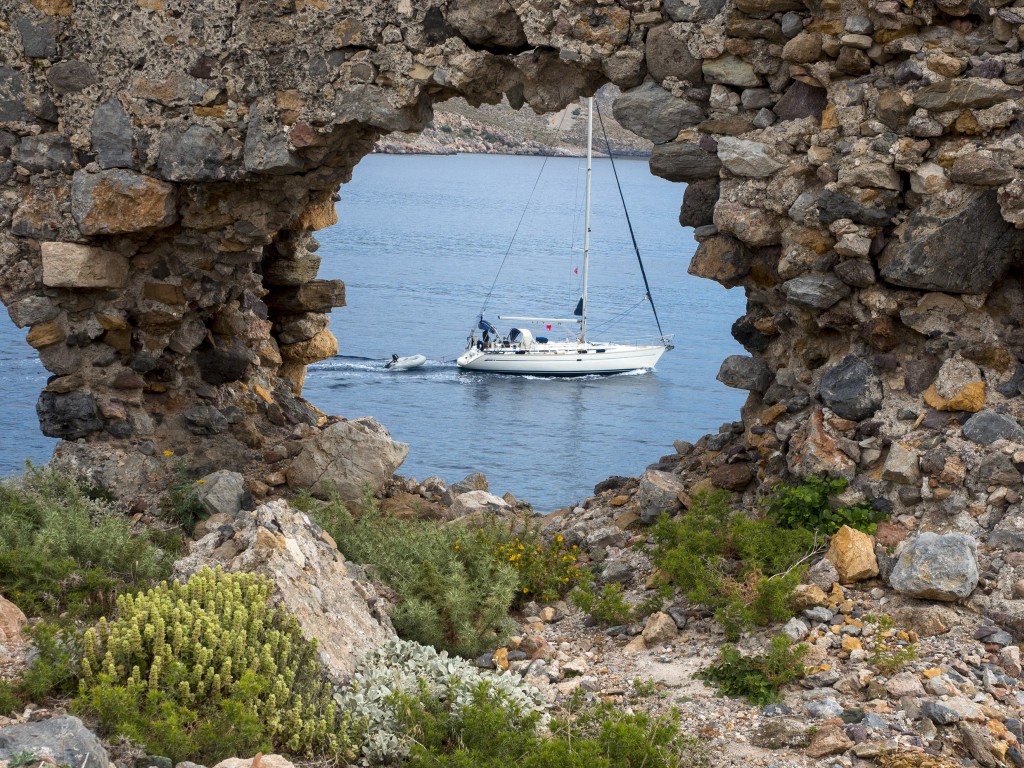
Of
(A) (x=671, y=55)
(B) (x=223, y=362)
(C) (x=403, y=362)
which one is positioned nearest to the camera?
(A) (x=671, y=55)

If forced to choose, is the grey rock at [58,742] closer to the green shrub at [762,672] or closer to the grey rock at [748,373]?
the green shrub at [762,672]

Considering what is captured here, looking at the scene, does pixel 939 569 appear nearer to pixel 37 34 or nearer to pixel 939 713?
pixel 939 713

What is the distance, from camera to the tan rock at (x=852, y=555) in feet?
17.9

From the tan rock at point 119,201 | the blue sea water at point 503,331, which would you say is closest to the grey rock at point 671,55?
the tan rock at point 119,201

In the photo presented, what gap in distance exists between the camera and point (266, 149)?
7.57 meters

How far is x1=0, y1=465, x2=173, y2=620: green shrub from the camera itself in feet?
18.5

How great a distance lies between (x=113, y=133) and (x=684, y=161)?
396cm

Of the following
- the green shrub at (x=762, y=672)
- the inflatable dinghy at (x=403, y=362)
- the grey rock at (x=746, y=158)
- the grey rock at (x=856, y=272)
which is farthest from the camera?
the inflatable dinghy at (x=403, y=362)

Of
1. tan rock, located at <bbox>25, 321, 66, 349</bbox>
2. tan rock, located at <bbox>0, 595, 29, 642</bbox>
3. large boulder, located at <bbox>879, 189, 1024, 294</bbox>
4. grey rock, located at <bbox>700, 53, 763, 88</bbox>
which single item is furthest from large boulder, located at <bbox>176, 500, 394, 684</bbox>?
tan rock, located at <bbox>25, 321, 66, 349</bbox>

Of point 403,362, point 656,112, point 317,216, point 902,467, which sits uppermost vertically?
point 656,112

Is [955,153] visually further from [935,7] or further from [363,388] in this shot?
[363,388]

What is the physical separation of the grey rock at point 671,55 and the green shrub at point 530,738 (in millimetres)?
3658

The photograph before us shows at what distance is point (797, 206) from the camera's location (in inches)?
248

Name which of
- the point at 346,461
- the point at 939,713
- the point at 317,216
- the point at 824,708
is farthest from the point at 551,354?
the point at 939,713
